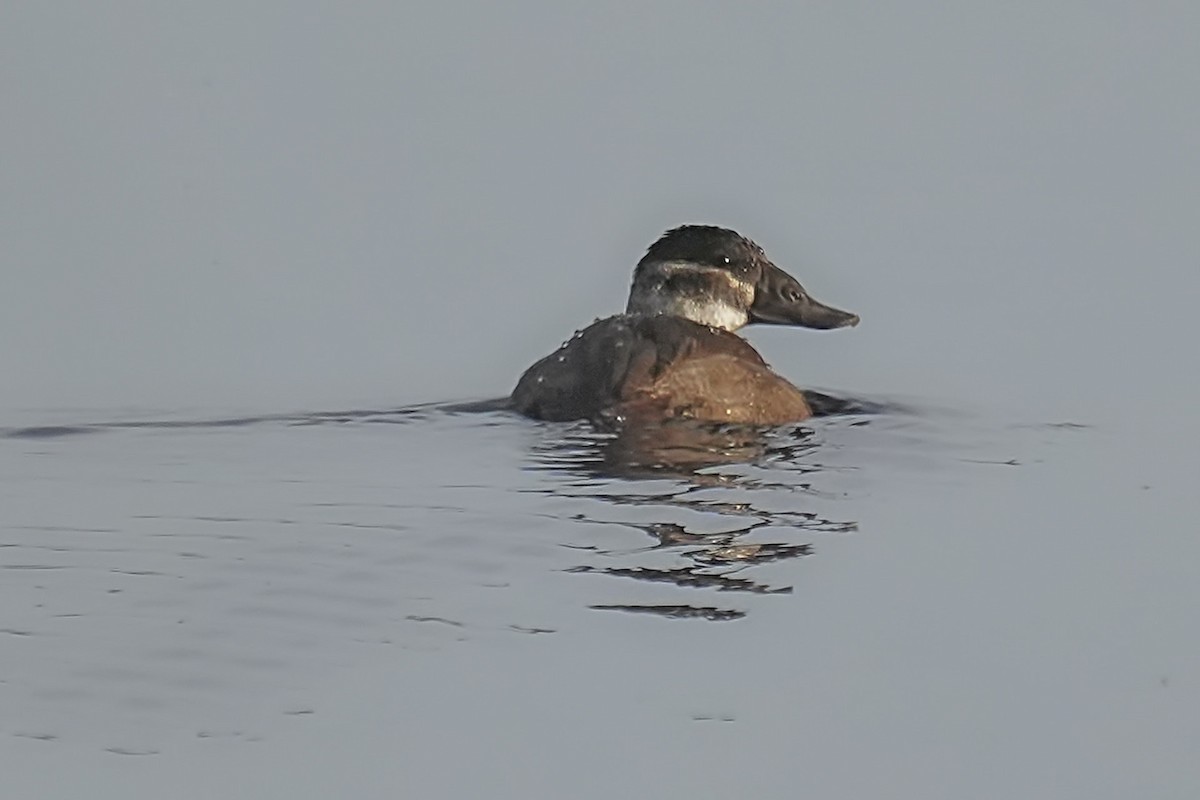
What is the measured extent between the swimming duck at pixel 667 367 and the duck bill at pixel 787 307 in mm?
301

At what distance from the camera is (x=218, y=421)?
9.88 metres

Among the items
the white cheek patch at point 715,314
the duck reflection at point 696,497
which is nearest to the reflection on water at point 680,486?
the duck reflection at point 696,497

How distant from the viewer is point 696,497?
26.4 feet

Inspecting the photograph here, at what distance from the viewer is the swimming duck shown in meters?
9.07

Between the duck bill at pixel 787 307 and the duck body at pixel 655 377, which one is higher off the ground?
the duck bill at pixel 787 307

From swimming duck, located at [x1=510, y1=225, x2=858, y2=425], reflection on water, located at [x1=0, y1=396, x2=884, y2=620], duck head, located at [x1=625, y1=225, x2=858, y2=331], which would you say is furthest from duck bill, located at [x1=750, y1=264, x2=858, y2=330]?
reflection on water, located at [x1=0, y1=396, x2=884, y2=620]

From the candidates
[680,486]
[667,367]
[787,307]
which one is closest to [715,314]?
[787,307]

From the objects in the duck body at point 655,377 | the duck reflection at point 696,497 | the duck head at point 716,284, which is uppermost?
the duck head at point 716,284

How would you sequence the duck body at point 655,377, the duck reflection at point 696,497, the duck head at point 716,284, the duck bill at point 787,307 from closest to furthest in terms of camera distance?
the duck reflection at point 696,497
the duck body at point 655,377
the duck head at point 716,284
the duck bill at point 787,307

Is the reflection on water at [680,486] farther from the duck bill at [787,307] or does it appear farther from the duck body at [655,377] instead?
the duck bill at [787,307]

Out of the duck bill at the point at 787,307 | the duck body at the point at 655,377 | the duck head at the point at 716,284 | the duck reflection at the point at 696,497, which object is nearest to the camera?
the duck reflection at the point at 696,497

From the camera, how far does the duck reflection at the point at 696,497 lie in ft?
23.3

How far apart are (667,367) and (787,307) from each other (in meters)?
1.78

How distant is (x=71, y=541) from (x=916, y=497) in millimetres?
3014
